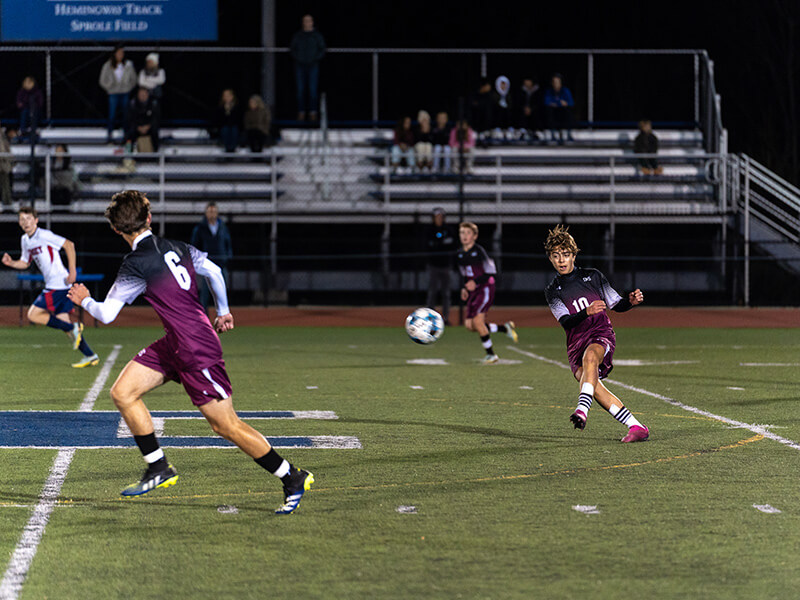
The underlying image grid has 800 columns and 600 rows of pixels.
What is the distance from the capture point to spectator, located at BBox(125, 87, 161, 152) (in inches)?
1077

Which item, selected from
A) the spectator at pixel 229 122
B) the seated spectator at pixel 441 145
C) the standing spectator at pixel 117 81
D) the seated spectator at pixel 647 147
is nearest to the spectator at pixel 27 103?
the standing spectator at pixel 117 81

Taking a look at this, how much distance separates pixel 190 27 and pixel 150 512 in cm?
2298

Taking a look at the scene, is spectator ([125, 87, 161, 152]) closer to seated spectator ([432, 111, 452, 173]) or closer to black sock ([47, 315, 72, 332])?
seated spectator ([432, 111, 452, 173])

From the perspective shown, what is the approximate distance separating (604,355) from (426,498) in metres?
2.95

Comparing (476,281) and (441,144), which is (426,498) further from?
A: (441,144)

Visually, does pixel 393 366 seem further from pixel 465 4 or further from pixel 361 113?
pixel 465 4

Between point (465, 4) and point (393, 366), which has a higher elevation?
point (465, 4)

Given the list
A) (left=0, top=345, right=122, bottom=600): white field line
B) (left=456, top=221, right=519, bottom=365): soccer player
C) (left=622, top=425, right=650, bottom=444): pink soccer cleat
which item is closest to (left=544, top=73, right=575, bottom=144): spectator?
(left=456, top=221, right=519, bottom=365): soccer player

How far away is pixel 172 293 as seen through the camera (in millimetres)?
6684

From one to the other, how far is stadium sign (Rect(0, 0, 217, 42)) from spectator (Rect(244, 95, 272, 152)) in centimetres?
196

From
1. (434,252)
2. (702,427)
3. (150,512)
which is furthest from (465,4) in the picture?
(150,512)

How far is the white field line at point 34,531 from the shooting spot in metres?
5.10

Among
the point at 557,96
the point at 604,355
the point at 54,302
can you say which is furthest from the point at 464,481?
the point at 557,96

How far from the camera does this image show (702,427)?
9836mm
